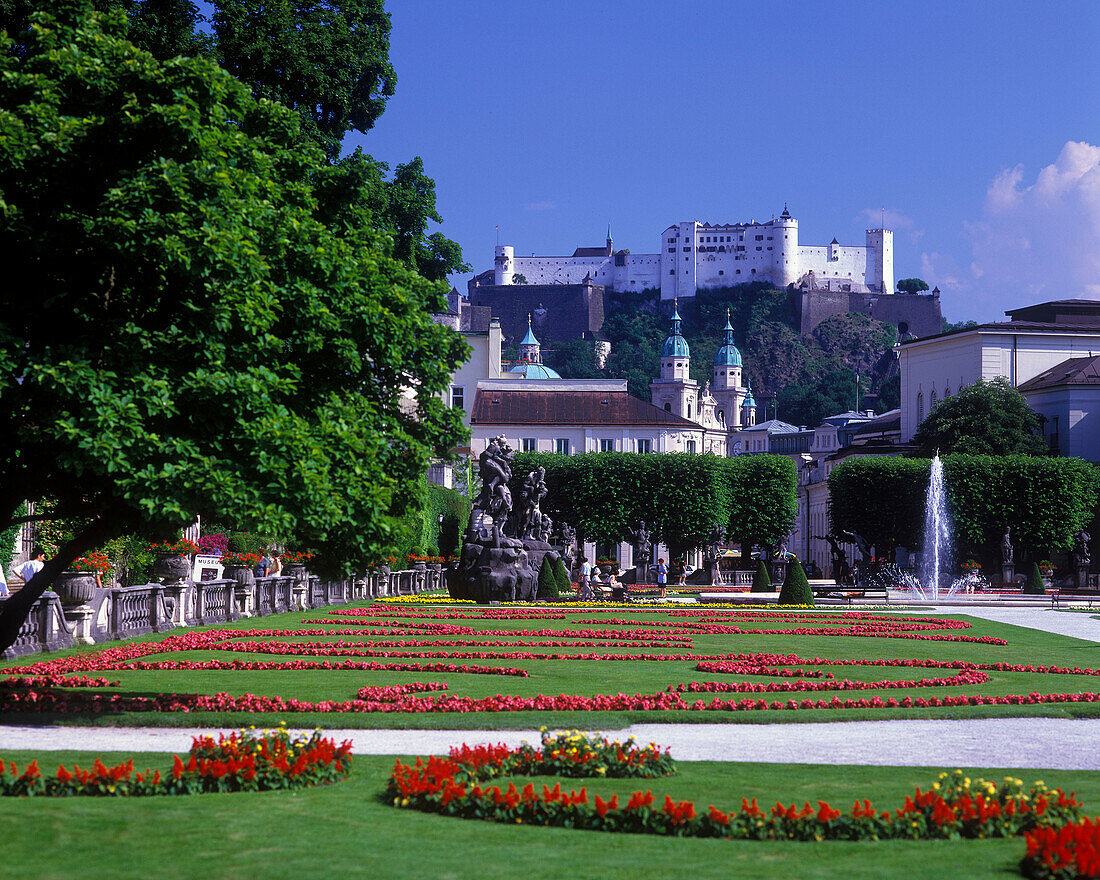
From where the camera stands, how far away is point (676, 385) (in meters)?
177

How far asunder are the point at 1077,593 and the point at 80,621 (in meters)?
46.2

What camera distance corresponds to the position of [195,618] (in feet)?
101

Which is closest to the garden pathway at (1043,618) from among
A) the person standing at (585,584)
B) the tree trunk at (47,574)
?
the person standing at (585,584)

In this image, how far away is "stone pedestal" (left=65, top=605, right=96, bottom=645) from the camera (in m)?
23.6

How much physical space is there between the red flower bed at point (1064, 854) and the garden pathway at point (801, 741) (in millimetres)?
4404

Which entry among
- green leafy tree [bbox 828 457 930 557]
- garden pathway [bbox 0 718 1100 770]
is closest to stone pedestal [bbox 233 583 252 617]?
garden pathway [bbox 0 718 1100 770]

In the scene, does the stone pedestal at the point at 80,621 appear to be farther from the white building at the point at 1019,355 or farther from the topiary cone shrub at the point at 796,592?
the white building at the point at 1019,355

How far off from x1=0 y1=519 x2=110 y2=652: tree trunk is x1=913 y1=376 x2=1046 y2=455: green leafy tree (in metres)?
69.6

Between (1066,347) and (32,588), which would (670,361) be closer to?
(1066,347)

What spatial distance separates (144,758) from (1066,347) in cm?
9263

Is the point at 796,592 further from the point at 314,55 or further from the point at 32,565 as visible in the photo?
the point at 32,565

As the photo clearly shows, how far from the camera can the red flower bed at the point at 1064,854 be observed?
7.34m

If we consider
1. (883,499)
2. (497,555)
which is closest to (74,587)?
(497,555)

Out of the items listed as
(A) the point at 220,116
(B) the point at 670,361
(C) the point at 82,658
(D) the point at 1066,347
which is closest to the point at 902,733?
(A) the point at 220,116
